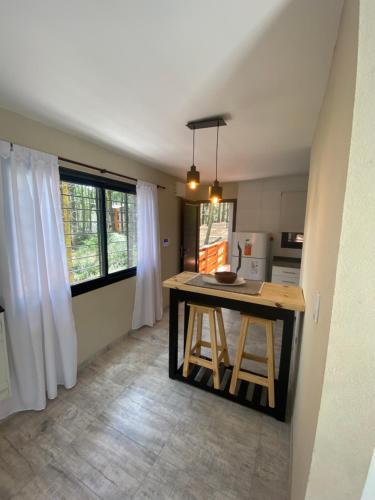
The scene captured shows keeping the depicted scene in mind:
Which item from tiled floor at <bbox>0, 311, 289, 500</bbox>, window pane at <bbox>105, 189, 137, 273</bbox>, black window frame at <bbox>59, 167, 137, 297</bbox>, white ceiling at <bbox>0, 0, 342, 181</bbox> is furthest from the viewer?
window pane at <bbox>105, 189, 137, 273</bbox>

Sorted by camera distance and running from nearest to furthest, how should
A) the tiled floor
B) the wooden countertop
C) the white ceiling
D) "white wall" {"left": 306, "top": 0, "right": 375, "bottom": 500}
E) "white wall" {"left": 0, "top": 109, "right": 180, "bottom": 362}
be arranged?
"white wall" {"left": 306, "top": 0, "right": 375, "bottom": 500}, the white ceiling, the tiled floor, the wooden countertop, "white wall" {"left": 0, "top": 109, "right": 180, "bottom": 362}

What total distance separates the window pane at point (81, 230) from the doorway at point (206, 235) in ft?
6.54

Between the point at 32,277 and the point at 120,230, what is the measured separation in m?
1.26

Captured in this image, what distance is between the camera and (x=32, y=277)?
176 cm

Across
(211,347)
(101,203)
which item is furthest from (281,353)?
(101,203)

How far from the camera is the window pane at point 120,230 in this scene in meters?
2.68

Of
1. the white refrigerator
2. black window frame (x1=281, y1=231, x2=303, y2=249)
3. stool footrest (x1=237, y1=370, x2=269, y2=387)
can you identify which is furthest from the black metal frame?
black window frame (x1=281, y1=231, x2=303, y2=249)

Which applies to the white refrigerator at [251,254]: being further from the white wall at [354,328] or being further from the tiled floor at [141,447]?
the white wall at [354,328]

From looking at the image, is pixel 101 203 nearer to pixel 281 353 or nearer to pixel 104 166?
pixel 104 166

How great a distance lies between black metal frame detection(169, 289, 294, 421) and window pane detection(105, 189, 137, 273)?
1141 millimetres

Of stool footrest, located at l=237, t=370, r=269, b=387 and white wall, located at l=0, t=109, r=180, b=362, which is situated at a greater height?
white wall, located at l=0, t=109, r=180, b=362

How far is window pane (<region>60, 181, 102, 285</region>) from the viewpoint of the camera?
2.21 metres

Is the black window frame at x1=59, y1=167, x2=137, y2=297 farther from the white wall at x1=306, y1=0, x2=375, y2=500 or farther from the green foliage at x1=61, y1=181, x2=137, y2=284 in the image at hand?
the white wall at x1=306, y1=0, x2=375, y2=500

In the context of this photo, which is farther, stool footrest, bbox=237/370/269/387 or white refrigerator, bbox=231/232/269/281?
white refrigerator, bbox=231/232/269/281
